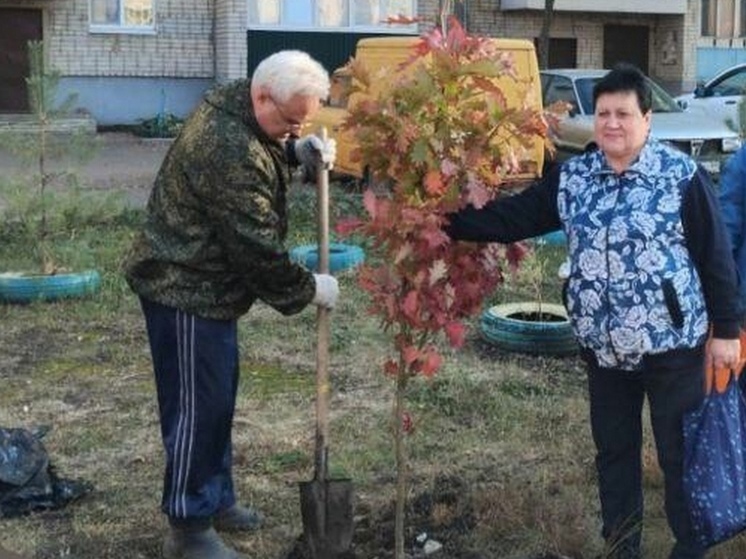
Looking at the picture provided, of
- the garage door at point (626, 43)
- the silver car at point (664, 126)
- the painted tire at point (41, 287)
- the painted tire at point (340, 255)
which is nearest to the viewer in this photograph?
the painted tire at point (41, 287)

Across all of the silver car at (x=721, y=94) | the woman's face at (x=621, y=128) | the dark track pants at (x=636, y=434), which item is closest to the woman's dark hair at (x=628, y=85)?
the woman's face at (x=621, y=128)

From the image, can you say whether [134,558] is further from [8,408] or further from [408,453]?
[8,408]

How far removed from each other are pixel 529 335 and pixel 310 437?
1.87 m

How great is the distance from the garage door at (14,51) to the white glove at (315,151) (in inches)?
779

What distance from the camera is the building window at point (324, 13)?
23500 millimetres

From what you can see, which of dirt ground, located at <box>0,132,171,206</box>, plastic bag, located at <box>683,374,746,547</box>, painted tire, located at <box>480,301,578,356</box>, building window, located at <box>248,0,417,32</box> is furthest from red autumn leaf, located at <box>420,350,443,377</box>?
building window, located at <box>248,0,417,32</box>

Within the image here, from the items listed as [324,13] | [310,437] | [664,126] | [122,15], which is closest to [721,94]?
[664,126]

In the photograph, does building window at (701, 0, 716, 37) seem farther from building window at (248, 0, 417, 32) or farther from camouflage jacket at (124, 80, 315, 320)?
camouflage jacket at (124, 80, 315, 320)

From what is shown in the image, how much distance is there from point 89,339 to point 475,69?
427cm

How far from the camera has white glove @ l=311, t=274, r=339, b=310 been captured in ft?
12.5

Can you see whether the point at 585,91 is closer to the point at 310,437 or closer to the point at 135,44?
the point at 310,437

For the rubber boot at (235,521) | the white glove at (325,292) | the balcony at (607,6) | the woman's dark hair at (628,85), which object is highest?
the balcony at (607,6)

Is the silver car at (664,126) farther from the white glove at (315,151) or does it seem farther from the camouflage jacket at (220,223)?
the camouflage jacket at (220,223)

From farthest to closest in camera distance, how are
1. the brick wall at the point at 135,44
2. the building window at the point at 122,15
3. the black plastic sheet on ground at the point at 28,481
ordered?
the building window at the point at 122,15 → the brick wall at the point at 135,44 → the black plastic sheet on ground at the point at 28,481
